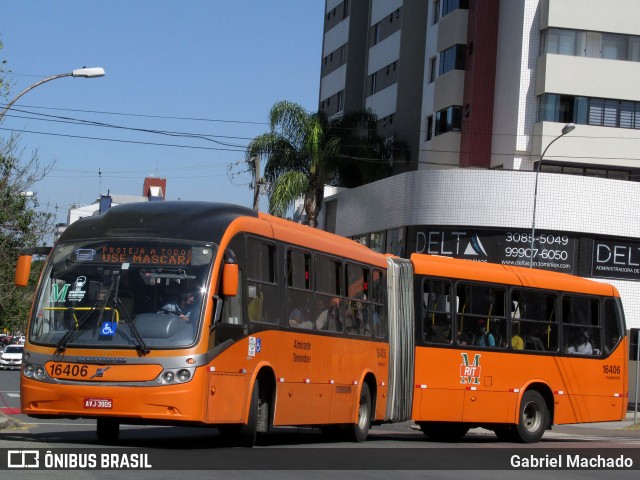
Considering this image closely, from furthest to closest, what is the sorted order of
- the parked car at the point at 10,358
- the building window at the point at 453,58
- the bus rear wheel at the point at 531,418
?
the parked car at the point at 10,358, the building window at the point at 453,58, the bus rear wheel at the point at 531,418

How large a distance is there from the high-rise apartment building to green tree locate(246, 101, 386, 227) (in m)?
1.45

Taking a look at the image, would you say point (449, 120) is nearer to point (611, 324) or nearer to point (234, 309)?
point (611, 324)

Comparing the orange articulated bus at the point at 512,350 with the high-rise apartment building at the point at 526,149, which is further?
the high-rise apartment building at the point at 526,149

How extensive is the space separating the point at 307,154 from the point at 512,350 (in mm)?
27812

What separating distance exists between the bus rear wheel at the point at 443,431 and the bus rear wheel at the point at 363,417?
3.31 metres

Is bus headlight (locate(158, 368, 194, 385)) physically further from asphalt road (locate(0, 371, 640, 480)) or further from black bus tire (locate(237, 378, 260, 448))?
black bus tire (locate(237, 378, 260, 448))

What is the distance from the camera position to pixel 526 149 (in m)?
43.1

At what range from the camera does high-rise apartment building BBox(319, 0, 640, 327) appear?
4081 centimetres

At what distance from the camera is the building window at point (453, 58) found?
1842 inches

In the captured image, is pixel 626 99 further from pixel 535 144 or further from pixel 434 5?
pixel 434 5

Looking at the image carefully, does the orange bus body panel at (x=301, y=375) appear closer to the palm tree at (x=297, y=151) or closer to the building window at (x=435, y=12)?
the palm tree at (x=297, y=151)

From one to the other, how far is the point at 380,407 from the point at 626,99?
27.5 metres

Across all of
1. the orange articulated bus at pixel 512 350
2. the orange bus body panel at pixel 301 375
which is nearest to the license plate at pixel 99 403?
the orange bus body panel at pixel 301 375

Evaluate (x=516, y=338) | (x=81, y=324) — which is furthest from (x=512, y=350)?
(x=81, y=324)
